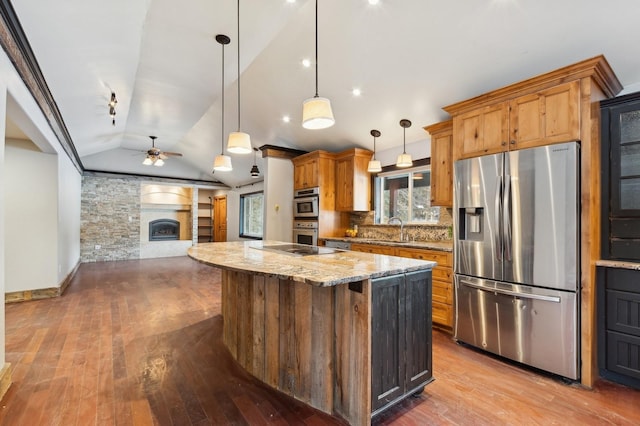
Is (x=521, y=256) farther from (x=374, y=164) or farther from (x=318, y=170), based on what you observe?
(x=318, y=170)

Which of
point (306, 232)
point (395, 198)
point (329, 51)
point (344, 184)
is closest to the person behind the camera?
point (329, 51)

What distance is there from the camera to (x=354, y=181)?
4930 millimetres

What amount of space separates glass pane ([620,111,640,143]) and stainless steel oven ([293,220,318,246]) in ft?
12.6

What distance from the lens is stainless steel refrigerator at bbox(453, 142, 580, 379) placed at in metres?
2.27

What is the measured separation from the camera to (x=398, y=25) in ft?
8.70

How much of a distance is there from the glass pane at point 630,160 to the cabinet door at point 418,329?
1.86 m

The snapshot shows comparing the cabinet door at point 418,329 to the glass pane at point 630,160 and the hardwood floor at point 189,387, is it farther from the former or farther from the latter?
the glass pane at point 630,160

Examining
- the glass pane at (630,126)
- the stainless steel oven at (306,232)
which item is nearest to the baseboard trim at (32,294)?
the stainless steel oven at (306,232)

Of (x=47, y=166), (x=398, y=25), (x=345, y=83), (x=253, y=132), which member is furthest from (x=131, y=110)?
(x=398, y=25)

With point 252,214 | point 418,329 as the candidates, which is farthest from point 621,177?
point 252,214

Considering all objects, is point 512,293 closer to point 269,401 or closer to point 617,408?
point 617,408

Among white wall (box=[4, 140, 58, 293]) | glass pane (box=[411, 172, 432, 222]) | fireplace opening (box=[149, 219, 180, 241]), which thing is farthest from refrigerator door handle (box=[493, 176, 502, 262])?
fireplace opening (box=[149, 219, 180, 241])

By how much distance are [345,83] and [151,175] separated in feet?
25.0

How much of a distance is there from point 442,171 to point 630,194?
64.8 inches
